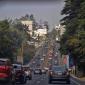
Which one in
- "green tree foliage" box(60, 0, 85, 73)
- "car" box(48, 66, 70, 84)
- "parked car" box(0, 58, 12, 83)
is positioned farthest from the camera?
"green tree foliage" box(60, 0, 85, 73)

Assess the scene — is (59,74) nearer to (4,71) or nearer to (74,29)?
(4,71)

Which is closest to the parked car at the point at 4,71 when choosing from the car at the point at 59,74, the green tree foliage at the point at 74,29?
the car at the point at 59,74

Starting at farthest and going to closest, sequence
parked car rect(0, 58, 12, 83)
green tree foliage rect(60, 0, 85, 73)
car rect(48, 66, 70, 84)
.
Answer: green tree foliage rect(60, 0, 85, 73) < car rect(48, 66, 70, 84) < parked car rect(0, 58, 12, 83)

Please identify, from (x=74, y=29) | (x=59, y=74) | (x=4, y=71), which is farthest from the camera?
(x=74, y=29)

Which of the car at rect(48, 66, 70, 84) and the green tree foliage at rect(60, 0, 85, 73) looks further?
the green tree foliage at rect(60, 0, 85, 73)

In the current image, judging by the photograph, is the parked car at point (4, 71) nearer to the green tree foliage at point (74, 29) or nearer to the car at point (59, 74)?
the car at point (59, 74)

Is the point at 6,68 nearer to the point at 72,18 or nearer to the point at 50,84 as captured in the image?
the point at 50,84

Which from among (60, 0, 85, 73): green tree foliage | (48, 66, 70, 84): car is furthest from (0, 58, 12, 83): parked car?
(60, 0, 85, 73): green tree foliage

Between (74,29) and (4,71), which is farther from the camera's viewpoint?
(74,29)

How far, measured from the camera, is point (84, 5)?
206 feet

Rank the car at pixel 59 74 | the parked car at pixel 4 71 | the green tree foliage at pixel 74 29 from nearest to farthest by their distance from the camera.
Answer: the parked car at pixel 4 71
the car at pixel 59 74
the green tree foliage at pixel 74 29

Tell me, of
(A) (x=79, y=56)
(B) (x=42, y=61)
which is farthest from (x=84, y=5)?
(B) (x=42, y=61)

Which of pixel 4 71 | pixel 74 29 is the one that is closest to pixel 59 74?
pixel 4 71

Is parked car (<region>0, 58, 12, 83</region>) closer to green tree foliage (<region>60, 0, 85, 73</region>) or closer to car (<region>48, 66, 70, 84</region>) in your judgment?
car (<region>48, 66, 70, 84</region>)
